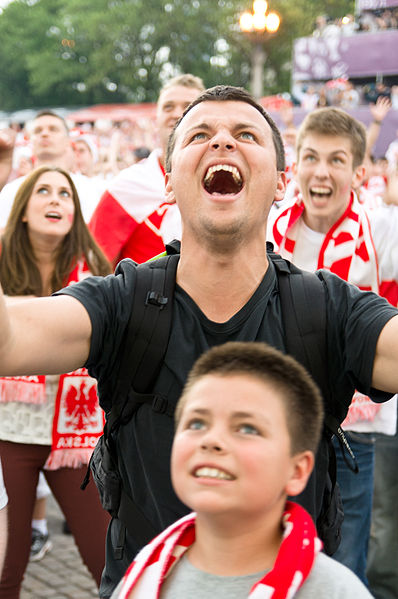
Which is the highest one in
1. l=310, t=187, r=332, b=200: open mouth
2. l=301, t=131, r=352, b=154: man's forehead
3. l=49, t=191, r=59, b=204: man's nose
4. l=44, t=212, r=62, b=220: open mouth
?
l=301, t=131, r=352, b=154: man's forehead

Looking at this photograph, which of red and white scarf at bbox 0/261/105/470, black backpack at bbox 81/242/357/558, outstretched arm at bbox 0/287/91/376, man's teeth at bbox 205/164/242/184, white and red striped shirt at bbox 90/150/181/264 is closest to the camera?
outstretched arm at bbox 0/287/91/376

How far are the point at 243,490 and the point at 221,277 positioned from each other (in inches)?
29.0

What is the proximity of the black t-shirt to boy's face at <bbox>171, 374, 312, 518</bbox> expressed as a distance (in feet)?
1.28

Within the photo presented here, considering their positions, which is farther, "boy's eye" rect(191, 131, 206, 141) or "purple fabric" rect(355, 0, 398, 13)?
"purple fabric" rect(355, 0, 398, 13)

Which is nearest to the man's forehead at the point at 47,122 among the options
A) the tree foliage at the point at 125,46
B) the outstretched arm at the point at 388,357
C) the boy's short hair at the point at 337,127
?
the boy's short hair at the point at 337,127

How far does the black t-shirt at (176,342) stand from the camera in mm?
2023

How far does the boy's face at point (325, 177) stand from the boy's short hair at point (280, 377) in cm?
237

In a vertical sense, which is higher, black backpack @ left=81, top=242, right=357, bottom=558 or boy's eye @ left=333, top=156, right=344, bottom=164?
boy's eye @ left=333, top=156, right=344, bottom=164

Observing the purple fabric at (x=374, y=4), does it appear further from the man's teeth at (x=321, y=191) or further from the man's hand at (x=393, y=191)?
the man's teeth at (x=321, y=191)

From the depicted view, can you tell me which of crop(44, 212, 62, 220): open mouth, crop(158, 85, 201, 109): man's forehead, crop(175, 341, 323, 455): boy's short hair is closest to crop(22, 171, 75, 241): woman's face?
crop(44, 212, 62, 220): open mouth

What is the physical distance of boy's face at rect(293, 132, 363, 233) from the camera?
4031mm

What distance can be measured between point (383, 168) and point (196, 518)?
10331mm

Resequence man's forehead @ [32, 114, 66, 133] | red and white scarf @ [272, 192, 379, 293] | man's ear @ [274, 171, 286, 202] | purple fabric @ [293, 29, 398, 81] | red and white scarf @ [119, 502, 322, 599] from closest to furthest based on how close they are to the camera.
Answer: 1. red and white scarf @ [119, 502, 322, 599]
2. man's ear @ [274, 171, 286, 202]
3. red and white scarf @ [272, 192, 379, 293]
4. man's forehead @ [32, 114, 66, 133]
5. purple fabric @ [293, 29, 398, 81]

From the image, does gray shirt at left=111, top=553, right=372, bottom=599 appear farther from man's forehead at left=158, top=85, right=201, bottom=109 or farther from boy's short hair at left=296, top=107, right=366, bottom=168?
man's forehead at left=158, top=85, right=201, bottom=109
